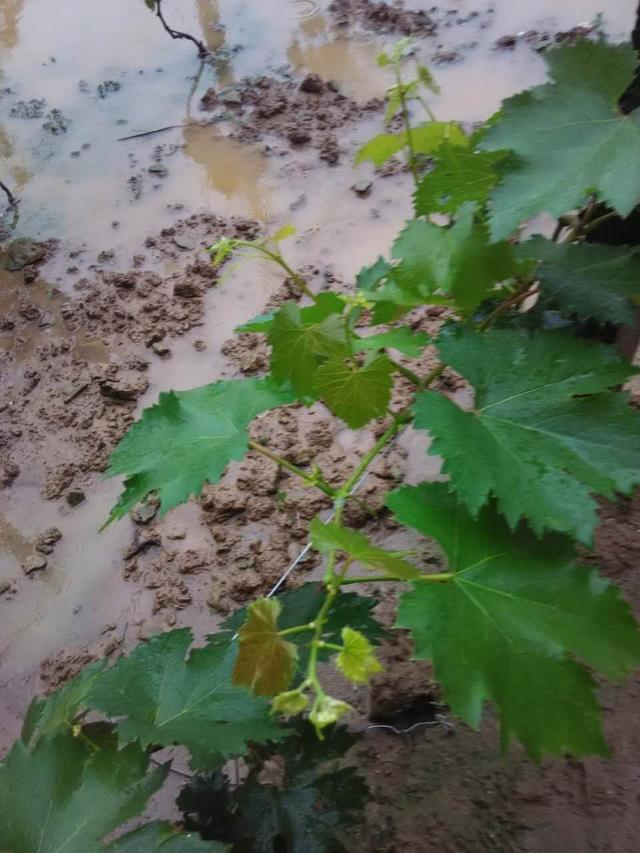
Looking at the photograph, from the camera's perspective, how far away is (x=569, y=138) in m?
0.79

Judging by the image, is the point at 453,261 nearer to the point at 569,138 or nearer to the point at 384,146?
the point at 569,138

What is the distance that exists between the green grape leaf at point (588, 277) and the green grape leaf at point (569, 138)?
135 mm

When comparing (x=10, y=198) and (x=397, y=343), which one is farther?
Answer: (x=10, y=198)

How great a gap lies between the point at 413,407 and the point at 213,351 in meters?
1.22

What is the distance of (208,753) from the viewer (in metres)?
0.79

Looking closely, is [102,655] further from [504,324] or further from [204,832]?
[504,324]

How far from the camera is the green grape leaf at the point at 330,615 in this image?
92 centimetres

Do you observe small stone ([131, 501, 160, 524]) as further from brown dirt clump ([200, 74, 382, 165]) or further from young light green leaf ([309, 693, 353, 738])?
brown dirt clump ([200, 74, 382, 165])

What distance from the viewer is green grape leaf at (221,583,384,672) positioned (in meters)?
0.92

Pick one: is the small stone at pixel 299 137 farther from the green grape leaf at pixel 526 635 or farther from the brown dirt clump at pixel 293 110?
the green grape leaf at pixel 526 635

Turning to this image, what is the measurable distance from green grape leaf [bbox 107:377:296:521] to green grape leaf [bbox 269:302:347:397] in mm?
44

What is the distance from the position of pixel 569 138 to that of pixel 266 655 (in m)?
0.65

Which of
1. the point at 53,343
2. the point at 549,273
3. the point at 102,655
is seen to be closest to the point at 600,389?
the point at 549,273

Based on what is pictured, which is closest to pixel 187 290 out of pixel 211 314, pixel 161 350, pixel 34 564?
pixel 211 314
